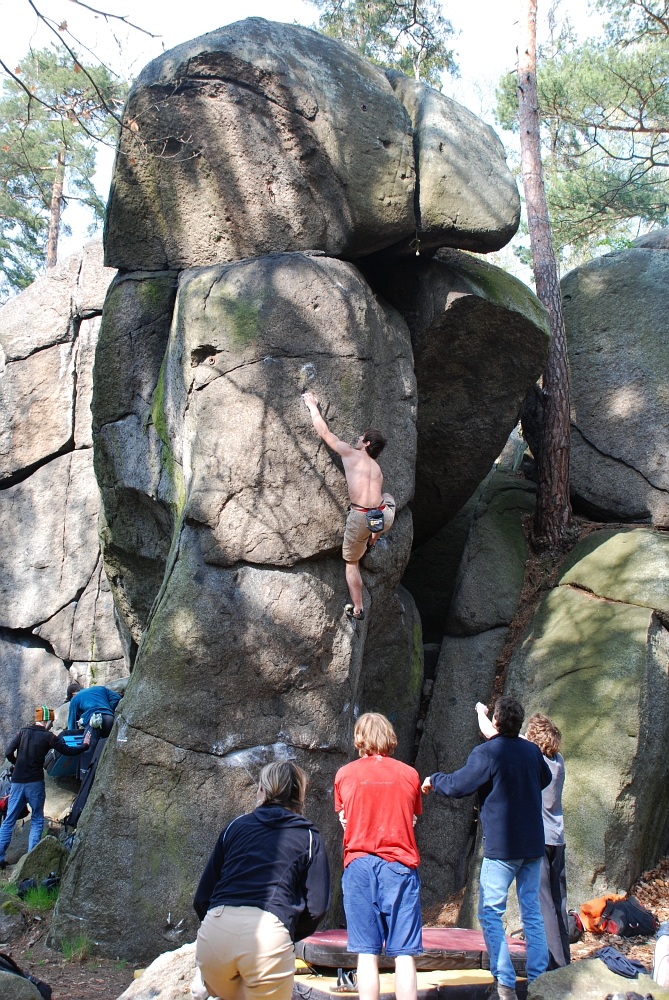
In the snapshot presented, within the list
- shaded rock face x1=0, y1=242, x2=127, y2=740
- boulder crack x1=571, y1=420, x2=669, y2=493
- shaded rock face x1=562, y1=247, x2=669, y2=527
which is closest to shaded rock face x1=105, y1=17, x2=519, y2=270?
shaded rock face x1=562, y1=247, x2=669, y2=527

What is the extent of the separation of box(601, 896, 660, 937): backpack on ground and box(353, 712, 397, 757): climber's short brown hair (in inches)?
131

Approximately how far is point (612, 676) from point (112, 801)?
4598mm

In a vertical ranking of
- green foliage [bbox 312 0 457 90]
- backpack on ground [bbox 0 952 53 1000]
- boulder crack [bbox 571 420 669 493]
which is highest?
green foliage [bbox 312 0 457 90]

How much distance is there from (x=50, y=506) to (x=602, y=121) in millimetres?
12705

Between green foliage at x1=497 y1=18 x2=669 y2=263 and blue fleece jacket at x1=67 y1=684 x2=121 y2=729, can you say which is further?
green foliage at x1=497 y1=18 x2=669 y2=263

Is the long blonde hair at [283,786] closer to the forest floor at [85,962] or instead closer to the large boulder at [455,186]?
the forest floor at [85,962]

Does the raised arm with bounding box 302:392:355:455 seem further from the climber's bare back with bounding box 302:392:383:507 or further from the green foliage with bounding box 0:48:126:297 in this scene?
the green foliage with bounding box 0:48:126:297

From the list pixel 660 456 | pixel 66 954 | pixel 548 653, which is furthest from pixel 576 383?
pixel 66 954

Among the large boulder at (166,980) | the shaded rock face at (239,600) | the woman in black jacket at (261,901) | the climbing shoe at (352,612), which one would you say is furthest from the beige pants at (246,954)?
the climbing shoe at (352,612)

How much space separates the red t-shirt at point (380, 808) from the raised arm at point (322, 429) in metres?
3.31

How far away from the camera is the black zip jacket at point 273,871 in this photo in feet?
11.2

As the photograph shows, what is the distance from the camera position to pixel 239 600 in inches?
270

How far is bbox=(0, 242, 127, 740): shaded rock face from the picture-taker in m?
12.7

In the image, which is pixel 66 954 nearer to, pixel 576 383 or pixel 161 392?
pixel 161 392
